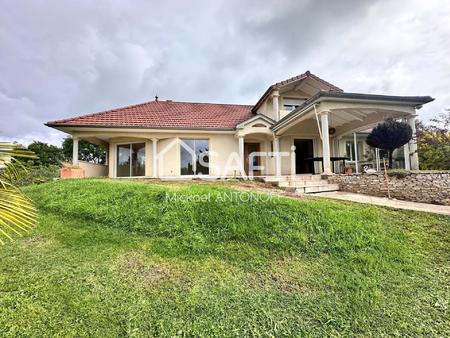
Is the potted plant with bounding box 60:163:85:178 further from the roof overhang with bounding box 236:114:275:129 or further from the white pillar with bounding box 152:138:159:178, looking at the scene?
the roof overhang with bounding box 236:114:275:129

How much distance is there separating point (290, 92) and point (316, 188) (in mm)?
8484

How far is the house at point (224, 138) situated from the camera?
12.1m

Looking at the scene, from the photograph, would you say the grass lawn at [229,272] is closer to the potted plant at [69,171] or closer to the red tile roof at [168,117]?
the potted plant at [69,171]

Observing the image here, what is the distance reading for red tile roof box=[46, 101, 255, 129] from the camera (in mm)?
12180

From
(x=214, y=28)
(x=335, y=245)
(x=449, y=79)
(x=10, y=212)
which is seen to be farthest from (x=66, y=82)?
(x=449, y=79)

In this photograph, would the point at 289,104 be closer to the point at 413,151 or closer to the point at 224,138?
the point at 224,138

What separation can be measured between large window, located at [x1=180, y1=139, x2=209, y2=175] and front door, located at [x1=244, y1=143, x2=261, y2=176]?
2770mm

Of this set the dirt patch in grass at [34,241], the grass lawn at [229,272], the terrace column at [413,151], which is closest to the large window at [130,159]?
the grass lawn at [229,272]

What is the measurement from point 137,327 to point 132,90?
23.3 meters

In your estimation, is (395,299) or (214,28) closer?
(395,299)

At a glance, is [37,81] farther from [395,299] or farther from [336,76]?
[336,76]

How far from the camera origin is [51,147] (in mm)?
30656

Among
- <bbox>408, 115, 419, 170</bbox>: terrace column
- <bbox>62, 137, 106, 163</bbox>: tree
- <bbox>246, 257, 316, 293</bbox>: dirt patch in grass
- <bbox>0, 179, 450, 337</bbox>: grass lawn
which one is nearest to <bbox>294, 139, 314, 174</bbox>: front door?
<bbox>408, 115, 419, 170</bbox>: terrace column

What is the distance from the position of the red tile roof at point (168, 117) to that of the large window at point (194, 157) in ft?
3.71
